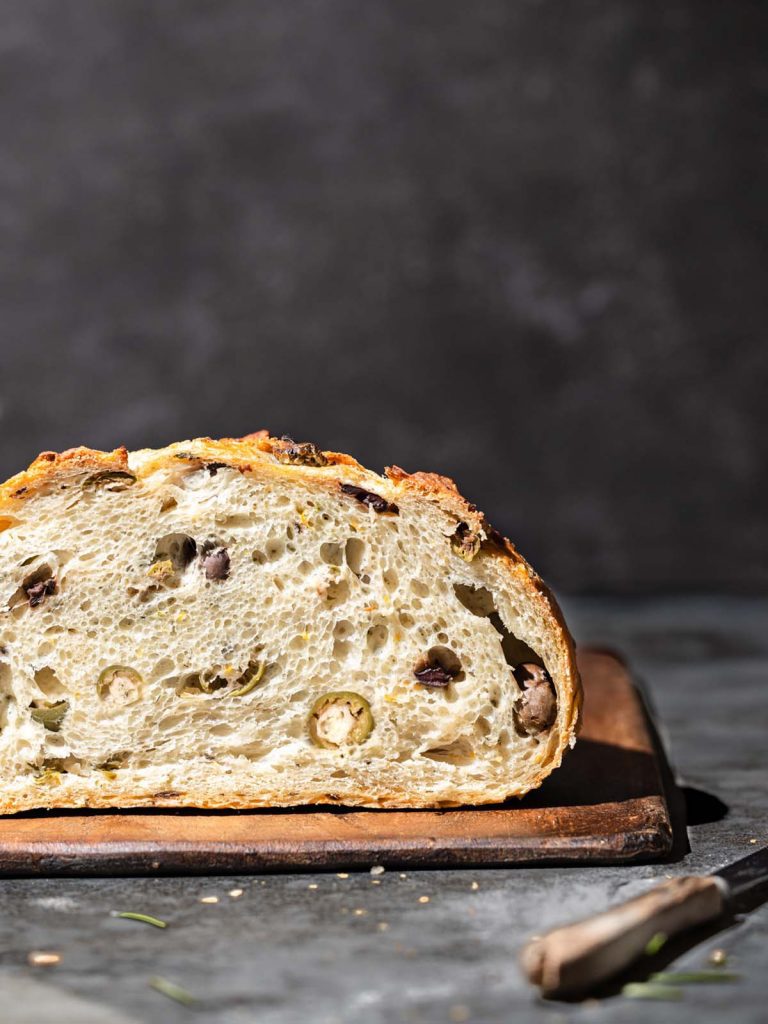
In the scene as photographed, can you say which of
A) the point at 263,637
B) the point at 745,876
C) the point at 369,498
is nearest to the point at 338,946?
the point at 745,876

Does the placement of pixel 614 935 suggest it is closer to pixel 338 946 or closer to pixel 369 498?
pixel 338 946

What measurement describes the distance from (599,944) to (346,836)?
0.78 m

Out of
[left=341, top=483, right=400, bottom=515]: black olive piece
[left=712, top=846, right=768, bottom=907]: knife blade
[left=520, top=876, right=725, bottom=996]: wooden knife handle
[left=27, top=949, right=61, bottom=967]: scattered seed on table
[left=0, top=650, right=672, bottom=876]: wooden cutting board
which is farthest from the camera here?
[left=341, top=483, right=400, bottom=515]: black olive piece

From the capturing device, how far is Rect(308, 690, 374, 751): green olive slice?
299 cm

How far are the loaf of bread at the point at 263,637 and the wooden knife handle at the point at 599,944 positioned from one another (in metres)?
0.74

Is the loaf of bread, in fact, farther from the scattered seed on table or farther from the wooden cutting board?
the scattered seed on table

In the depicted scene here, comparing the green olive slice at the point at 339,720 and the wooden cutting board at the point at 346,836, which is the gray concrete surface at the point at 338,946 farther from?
the green olive slice at the point at 339,720

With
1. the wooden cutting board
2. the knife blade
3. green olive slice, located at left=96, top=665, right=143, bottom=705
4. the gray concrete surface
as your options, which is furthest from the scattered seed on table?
the knife blade

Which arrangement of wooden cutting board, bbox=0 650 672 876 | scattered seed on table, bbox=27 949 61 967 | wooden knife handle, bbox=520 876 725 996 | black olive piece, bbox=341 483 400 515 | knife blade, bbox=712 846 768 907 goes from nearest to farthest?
wooden knife handle, bbox=520 876 725 996, scattered seed on table, bbox=27 949 61 967, knife blade, bbox=712 846 768 907, wooden cutting board, bbox=0 650 672 876, black olive piece, bbox=341 483 400 515

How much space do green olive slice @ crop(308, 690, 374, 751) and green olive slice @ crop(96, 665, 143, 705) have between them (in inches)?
14.9

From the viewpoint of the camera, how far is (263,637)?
2.97 meters

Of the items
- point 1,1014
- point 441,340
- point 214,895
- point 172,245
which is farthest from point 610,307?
point 1,1014

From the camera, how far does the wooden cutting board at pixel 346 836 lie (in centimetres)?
263

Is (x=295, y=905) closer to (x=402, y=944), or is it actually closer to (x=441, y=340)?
(x=402, y=944)
